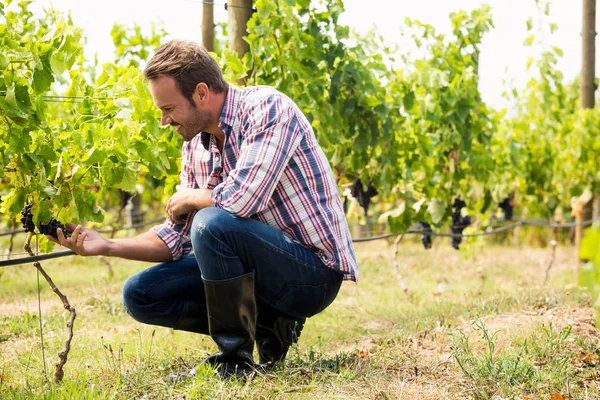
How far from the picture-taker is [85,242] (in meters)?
2.50

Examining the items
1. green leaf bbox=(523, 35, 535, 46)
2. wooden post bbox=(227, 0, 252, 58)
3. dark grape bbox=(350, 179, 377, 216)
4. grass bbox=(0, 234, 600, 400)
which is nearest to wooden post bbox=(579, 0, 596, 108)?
green leaf bbox=(523, 35, 535, 46)

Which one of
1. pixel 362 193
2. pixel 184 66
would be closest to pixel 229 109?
pixel 184 66

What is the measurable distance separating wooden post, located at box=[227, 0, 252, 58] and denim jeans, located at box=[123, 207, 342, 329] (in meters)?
1.48

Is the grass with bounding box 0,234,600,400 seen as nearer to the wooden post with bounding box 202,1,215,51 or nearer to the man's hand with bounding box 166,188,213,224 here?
the man's hand with bounding box 166,188,213,224

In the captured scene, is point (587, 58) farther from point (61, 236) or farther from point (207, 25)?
point (61, 236)

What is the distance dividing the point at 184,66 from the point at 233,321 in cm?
92

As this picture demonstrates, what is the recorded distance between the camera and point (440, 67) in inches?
205

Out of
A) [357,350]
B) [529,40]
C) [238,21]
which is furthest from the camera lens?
[529,40]

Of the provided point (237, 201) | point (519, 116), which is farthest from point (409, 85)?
point (519, 116)

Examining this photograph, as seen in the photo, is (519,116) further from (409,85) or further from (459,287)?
(409,85)

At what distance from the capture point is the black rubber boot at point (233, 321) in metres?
2.48

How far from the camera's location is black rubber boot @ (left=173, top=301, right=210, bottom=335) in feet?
9.07

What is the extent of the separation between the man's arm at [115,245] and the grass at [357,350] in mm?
376

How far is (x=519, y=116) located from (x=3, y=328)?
640 cm
